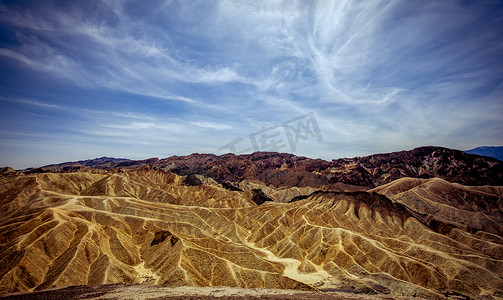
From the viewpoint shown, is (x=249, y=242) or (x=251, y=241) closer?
(x=249, y=242)

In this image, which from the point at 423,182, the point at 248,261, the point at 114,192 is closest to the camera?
the point at 248,261

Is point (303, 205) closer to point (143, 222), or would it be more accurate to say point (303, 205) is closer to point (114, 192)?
point (143, 222)

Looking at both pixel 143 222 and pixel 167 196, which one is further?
pixel 167 196

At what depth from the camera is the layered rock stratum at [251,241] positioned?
48781 millimetres

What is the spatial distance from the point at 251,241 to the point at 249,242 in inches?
50.5

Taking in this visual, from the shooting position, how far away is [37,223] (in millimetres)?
59781

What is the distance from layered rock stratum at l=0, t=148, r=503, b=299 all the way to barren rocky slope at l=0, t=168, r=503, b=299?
29cm

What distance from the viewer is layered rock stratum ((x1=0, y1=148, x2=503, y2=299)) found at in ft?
160

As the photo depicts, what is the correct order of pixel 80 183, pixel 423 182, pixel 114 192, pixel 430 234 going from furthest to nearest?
pixel 423 182
pixel 80 183
pixel 114 192
pixel 430 234

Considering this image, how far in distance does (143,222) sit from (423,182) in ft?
499

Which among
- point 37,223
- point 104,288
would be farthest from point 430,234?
point 37,223

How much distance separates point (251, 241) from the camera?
84.7 m

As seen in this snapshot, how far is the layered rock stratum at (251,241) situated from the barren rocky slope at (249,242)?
294 mm

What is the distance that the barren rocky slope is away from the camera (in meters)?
Result: 48.8
